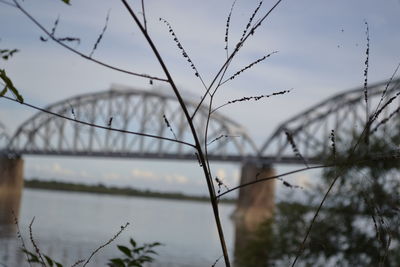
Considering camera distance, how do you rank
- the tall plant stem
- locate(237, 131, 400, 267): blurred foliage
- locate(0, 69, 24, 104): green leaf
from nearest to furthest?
the tall plant stem → locate(0, 69, 24, 104): green leaf → locate(237, 131, 400, 267): blurred foliage

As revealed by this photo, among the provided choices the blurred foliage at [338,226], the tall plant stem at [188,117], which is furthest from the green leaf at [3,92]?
the blurred foliage at [338,226]

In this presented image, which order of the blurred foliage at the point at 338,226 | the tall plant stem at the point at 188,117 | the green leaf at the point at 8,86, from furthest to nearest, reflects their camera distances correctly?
1. the blurred foliage at the point at 338,226
2. the green leaf at the point at 8,86
3. the tall plant stem at the point at 188,117

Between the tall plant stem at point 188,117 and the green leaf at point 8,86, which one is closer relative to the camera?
the tall plant stem at point 188,117

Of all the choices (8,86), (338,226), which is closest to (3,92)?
(8,86)

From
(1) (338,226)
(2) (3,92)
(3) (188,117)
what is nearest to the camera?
(3) (188,117)

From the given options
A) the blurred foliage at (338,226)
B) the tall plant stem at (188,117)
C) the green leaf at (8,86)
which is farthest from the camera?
the blurred foliage at (338,226)

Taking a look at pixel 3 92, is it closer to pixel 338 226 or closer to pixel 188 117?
pixel 188 117

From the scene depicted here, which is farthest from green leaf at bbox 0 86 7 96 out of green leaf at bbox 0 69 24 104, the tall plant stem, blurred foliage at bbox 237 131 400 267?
blurred foliage at bbox 237 131 400 267

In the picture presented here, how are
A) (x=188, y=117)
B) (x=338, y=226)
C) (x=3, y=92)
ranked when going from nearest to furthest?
(x=188, y=117) < (x=3, y=92) < (x=338, y=226)

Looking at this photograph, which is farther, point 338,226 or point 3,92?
point 338,226

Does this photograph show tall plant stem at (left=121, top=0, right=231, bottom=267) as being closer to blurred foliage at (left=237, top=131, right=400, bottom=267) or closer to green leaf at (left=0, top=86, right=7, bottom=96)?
green leaf at (left=0, top=86, right=7, bottom=96)

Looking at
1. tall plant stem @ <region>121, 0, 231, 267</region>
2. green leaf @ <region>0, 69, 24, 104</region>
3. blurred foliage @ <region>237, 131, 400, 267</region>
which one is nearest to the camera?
tall plant stem @ <region>121, 0, 231, 267</region>

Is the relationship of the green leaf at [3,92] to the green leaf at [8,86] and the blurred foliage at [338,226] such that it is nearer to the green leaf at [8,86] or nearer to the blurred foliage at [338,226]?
the green leaf at [8,86]

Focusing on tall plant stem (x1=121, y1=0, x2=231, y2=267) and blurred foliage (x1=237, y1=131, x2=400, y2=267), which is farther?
blurred foliage (x1=237, y1=131, x2=400, y2=267)
